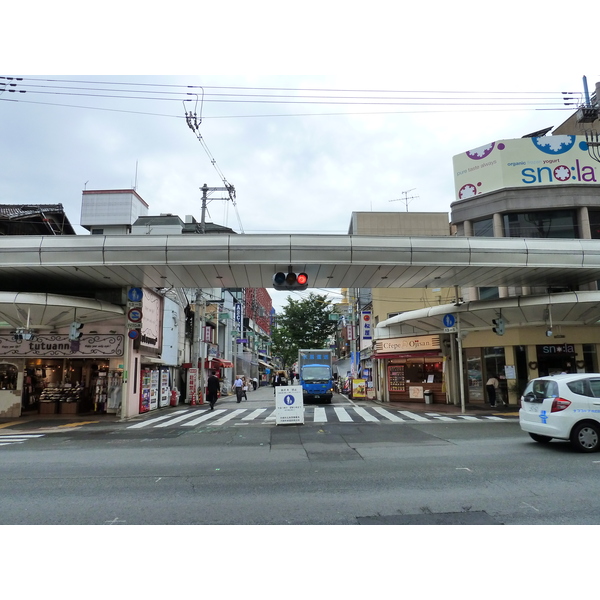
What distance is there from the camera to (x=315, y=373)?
1188 inches

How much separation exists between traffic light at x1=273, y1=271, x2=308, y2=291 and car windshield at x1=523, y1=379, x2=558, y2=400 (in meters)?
7.21

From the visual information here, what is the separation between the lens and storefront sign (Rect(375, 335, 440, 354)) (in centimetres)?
2703

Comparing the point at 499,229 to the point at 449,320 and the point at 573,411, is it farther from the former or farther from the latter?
the point at 573,411

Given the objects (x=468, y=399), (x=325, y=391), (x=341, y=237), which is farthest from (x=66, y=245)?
(x=468, y=399)

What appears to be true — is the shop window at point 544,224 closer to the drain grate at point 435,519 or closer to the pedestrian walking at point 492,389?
the pedestrian walking at point 492,389

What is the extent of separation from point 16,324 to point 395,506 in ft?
58.9

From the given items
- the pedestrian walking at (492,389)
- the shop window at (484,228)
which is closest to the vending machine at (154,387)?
the pedestrian walking at (492,389)

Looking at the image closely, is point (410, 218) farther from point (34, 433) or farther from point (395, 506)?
point (395, 506)

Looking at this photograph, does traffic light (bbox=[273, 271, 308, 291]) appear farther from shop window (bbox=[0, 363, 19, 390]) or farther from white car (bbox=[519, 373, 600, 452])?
shop window (bbox=[0, 363, 19, 390])

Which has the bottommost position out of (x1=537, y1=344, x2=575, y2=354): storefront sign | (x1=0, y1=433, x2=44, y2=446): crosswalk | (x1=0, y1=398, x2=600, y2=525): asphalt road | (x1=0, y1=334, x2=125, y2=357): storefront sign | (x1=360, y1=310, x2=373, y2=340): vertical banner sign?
(x1=0, y1=433, x2=44, y2=446): crosswalk

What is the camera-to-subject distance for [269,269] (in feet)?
56.7

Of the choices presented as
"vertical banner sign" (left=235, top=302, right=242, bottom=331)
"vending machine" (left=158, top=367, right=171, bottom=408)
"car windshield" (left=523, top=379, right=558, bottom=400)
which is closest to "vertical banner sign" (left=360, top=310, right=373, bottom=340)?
"vending machine" (left=158, top=367, right=171, bottom=408)

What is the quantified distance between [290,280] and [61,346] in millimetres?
12007

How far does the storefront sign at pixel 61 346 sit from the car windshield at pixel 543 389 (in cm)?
1662
